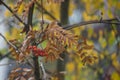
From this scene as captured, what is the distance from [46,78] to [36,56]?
0.34 feet

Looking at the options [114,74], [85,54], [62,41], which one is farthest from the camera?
[114,74]

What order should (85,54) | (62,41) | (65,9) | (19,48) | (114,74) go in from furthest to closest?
(114,74) < (65,9) < (85,54) < (19,48) < (62,41)

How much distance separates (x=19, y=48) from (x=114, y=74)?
221cm

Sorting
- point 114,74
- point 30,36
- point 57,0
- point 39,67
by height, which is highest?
point 57,0

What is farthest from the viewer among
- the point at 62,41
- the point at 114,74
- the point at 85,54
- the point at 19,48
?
the point at 114,74

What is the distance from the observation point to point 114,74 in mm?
3762

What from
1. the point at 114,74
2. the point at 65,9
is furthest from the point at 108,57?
the point at 65,9

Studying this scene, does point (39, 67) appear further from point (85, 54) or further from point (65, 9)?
point (65, 9)

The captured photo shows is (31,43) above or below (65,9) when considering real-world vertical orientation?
below

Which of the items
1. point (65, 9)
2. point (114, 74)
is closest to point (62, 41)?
point (65, 9)

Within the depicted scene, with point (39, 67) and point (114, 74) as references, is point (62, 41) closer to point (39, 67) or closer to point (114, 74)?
point (39, 67)

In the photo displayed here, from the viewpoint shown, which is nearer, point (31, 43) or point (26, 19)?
point (31, 43)

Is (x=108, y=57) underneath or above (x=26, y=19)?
underneath

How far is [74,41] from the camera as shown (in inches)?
60.9
